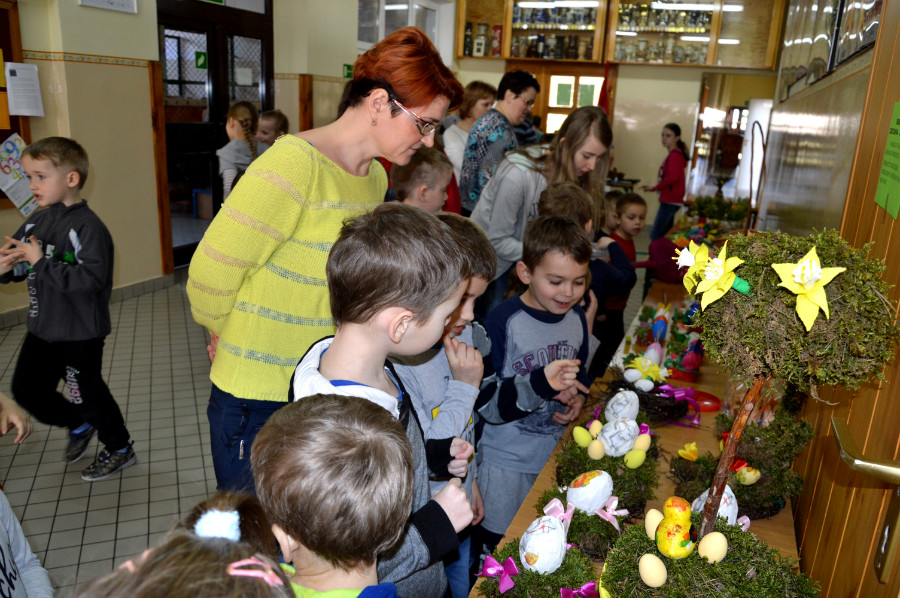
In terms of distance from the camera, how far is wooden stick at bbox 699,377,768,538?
1028 millimetres

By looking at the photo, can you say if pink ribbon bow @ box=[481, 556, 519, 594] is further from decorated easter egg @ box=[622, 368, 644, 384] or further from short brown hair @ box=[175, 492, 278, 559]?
decorated easter egg @ box=[622, 368, 644, 384]

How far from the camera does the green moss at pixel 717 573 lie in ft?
3.43

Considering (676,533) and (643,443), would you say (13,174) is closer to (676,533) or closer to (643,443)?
(643,443)

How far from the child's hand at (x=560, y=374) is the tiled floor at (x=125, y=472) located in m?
1.20

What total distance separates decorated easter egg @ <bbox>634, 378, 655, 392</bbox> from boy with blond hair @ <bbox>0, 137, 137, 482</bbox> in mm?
2078

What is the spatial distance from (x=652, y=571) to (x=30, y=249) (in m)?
Answer: 2.50

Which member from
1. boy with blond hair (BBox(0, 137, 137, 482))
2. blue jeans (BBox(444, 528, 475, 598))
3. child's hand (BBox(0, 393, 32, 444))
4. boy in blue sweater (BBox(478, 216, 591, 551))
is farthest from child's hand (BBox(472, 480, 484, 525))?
boy with blond hair (BBox(0, 137, 137, 482))

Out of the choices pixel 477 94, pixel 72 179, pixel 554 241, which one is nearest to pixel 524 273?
pixel 554 241

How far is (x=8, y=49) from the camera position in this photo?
4.16 meters

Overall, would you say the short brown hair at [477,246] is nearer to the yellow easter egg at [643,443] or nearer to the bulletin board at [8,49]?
the yellow easter egg at [643,443]

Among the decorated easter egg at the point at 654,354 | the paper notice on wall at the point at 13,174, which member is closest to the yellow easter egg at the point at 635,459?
the decorated easter egg at the point at 654,354

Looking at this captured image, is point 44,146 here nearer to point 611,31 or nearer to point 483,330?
point 483,330

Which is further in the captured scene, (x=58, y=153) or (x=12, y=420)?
(x=58, y=153)

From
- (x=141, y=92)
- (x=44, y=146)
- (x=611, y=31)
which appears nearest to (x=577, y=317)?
(x=44, y=146)
